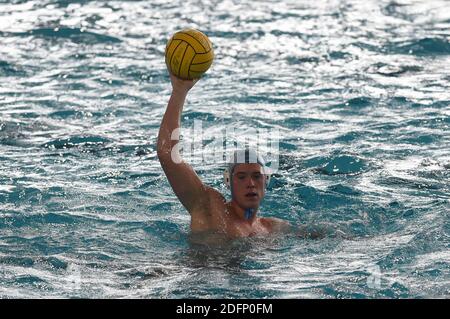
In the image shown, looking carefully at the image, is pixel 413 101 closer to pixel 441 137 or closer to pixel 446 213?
pixel 441 137

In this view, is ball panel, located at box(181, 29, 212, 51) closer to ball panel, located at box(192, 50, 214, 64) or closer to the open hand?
ball panel, located at box(192, 50, 214, 64)

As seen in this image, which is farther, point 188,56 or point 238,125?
point 238,125

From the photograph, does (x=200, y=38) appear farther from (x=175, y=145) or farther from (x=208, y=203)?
(x=208, y=203)


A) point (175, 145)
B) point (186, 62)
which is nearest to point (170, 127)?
point (175, 145)

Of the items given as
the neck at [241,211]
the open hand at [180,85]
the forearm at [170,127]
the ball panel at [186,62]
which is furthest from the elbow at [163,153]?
the neck at [241,211]

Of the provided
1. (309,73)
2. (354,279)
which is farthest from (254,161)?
(309,73)

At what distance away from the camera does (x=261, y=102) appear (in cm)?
1066

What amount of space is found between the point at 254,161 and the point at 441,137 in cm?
349

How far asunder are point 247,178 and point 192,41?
41.8 inches

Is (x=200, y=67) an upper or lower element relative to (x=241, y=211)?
upper

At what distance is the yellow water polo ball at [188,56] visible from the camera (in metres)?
6.06

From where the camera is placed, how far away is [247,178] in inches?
261

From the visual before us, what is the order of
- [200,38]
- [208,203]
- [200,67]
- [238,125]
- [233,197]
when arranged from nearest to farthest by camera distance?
1. [200,67]
2. [200,38]
3. [208,203]
4. [233,197]
5. [238,125]
